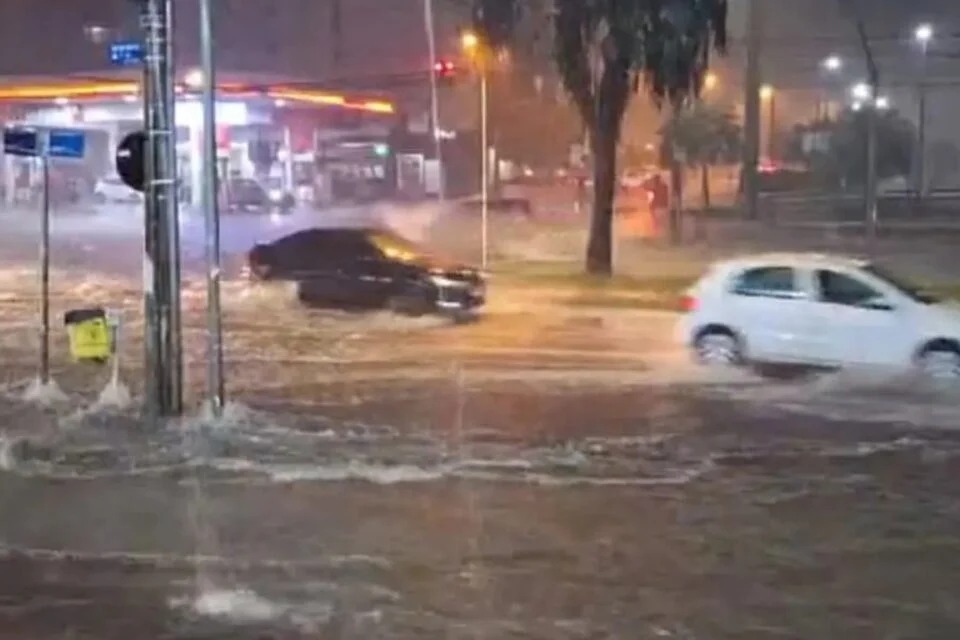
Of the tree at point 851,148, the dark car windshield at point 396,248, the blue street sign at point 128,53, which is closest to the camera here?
the blue street sign at point 128,53

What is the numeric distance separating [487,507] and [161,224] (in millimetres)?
5838

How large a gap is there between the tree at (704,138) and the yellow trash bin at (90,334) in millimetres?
39075

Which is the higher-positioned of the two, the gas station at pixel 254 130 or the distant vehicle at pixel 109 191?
the gas station at pixel 254 130

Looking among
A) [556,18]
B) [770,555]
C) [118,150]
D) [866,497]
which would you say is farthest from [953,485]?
[556,18]

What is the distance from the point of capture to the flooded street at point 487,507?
9875mm

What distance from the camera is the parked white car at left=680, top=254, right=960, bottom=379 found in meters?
21.1

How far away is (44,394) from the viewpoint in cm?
1978

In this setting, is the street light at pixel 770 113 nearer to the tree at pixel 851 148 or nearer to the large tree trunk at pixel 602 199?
the tree at pixel 851 148

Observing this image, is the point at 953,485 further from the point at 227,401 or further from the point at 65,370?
the point at 65,370

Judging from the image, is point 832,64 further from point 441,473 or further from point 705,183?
point 441,473

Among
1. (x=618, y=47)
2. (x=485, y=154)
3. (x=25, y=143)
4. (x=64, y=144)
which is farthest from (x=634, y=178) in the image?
(x=25, y=143)

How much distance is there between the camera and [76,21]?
8369cm

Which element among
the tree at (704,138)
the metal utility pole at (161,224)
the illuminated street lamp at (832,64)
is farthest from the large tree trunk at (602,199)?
the illuminated street lamp at (832,64)

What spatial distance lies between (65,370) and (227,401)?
4.40m
